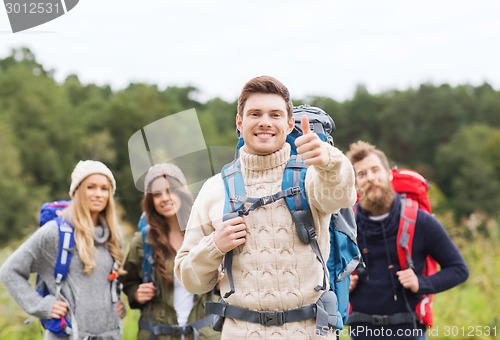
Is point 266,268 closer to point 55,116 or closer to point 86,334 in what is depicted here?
point 86,334

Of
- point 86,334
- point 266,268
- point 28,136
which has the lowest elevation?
point 86,334

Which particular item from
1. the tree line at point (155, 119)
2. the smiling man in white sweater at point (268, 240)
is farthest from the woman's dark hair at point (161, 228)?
the tree line at point (155, 119)

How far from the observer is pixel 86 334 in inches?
196

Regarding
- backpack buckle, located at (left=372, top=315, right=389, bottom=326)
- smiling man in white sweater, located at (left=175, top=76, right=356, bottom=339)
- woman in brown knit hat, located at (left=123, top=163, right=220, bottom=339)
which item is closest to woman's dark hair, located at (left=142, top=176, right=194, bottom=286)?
woman in brown knit hat, located at (left=123, top=163, right=220, bottom=339)

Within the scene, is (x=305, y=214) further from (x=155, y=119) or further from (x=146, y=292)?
(x=155, y=119)

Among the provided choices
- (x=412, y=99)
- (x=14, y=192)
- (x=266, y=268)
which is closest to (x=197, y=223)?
(x=266, y=268)

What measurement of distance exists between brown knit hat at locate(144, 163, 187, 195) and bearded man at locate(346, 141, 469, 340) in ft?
4.68

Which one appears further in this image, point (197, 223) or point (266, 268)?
point (197, 223)

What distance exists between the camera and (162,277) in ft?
16.9

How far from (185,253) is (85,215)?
80.7 inches

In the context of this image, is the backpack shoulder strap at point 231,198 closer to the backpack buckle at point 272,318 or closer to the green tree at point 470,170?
the backpack buckle at point 272,318

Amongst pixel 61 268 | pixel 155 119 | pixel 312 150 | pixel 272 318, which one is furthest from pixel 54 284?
pixel 155 119

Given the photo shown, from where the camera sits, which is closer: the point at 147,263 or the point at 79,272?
the point at 79,272

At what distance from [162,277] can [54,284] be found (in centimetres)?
80
